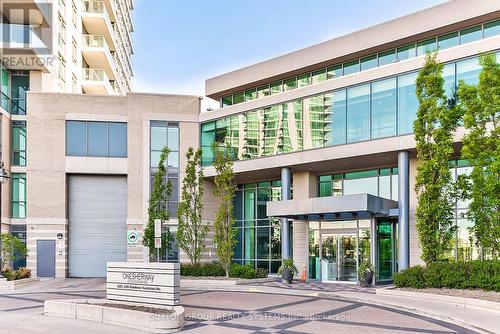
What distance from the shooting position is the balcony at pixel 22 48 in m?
31.6

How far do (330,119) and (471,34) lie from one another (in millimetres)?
7532

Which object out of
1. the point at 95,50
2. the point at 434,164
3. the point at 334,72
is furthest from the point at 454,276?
the point at 95,50

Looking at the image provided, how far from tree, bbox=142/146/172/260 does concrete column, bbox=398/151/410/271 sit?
41.7 feet

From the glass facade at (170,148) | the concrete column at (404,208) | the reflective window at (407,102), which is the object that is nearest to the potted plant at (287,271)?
the concrete column at (404,208)

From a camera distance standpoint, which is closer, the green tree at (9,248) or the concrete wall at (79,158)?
the green tree at (9,248)

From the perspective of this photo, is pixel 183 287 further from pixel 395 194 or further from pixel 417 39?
pixel 417 39

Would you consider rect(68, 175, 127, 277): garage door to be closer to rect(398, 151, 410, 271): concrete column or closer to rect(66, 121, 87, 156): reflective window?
rect(66, 121, 87, 156): reflective window

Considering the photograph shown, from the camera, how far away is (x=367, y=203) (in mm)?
A: 22969

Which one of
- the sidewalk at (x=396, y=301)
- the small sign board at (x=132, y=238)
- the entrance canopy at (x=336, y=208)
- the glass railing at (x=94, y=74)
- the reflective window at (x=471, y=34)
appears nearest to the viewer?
the sidewalk at (x=396, y=301)

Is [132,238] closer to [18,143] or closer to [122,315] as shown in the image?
[18,143]

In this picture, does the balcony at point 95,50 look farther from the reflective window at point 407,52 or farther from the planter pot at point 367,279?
the planter pot at point 367,279

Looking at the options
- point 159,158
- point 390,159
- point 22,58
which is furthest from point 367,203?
point 22,58

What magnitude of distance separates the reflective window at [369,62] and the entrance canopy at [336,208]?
746 centimetres

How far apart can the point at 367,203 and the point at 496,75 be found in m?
7.41
